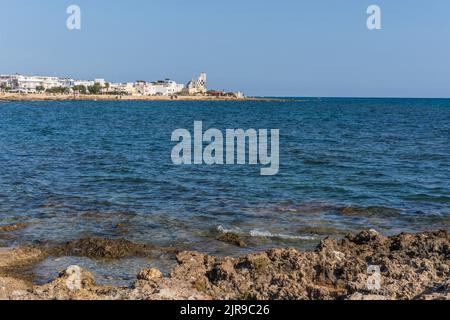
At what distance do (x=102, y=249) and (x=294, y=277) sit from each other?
19.3 feet

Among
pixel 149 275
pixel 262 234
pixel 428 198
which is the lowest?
pixel 262 234

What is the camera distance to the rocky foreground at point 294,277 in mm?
8312

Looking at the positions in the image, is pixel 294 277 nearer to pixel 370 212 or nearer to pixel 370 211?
pixel 370 212

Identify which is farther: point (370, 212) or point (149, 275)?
point (370, 212)

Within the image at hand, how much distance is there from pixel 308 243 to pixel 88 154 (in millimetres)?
23776

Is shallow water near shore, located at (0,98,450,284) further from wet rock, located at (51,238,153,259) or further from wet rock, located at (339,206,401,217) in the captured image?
wet rock, located at (51,238,153,259)

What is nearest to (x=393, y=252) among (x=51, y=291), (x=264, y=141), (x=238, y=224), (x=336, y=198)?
(x=238, y=224)

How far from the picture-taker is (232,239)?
14.3 m

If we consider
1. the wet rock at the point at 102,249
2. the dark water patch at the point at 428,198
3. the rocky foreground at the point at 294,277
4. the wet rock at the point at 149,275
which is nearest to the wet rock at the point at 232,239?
the wet rock at the point at 102,249

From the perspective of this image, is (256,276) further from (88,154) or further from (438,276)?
(88,154)

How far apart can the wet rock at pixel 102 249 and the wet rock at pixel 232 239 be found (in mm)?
2194

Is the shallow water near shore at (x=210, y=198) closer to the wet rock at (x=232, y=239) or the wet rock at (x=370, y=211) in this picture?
the wet rock at (x=370, y=211)

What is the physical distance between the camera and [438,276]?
912cm

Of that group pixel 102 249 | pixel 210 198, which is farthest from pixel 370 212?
pixel 102 249
